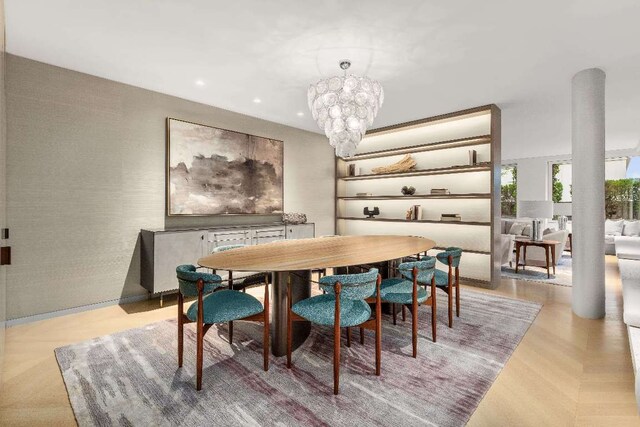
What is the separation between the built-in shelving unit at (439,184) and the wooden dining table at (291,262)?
2.35 m

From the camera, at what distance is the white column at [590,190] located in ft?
11.1

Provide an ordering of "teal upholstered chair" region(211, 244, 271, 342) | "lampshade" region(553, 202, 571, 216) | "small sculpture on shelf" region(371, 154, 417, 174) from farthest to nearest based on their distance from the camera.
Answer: "lampshade" region(553, 202, 571, 216) → "small sculpture on shelf" region(371, 154, 417, 174) → "teal upholstered chair" region(211, 244, 271, 342)

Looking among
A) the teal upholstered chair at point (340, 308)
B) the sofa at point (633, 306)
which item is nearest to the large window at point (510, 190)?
the sofa at point (633, 306)

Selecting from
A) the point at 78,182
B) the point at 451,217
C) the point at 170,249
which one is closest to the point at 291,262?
the point at 170,249

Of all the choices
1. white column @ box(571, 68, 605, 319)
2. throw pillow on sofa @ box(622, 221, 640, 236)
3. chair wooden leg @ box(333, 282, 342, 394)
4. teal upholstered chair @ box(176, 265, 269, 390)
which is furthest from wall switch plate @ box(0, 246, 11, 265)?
throw pillow on sofa @ box(622, 221, 640, 236)

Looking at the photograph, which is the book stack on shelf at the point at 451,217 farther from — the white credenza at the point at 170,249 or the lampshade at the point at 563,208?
the lampshade at the point at 563,208

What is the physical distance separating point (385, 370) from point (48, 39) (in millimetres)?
4070

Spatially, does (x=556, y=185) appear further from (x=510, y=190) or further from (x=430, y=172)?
(x=430, y=172)

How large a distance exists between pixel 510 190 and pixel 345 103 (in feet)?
28.2

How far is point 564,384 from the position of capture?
2.14 meters

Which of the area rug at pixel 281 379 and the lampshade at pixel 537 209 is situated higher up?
the lampshade at pixel 537 209

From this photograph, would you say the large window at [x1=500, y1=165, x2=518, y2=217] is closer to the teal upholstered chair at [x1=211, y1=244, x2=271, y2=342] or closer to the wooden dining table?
the wooden dining table

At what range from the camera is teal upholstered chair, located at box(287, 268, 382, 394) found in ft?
6.57

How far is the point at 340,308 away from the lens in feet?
7.05
